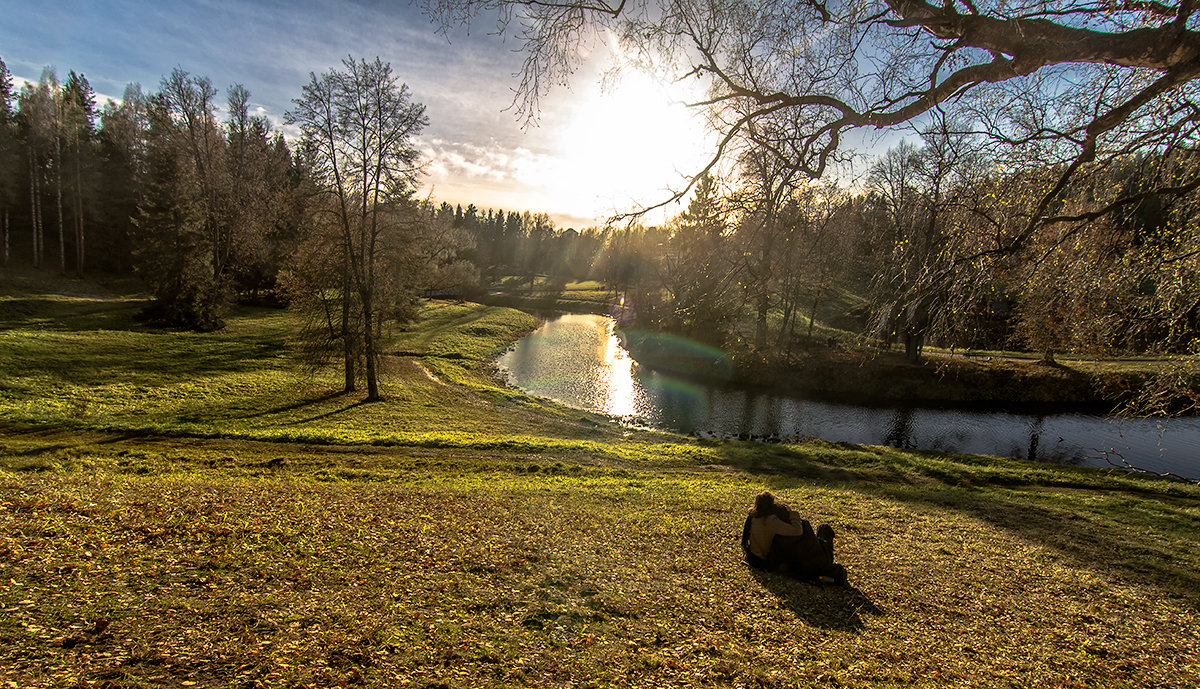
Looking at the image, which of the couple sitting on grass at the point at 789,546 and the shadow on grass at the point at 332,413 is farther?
the shadow on grass at the point at 332,413

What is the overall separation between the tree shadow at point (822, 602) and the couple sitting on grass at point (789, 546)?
0.13 meters

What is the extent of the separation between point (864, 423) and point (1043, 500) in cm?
1174

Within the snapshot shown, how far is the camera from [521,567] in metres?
6.44

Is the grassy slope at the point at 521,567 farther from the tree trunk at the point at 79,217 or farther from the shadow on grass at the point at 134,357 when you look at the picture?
the tree trunk at the point at 79,217

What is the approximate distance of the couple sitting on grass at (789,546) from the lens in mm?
6699

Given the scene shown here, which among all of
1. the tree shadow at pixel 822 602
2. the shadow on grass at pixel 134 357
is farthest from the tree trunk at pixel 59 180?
the tree shadow at pixel 822 602

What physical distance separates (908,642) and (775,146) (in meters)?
5.81

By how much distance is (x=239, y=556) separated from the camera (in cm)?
565

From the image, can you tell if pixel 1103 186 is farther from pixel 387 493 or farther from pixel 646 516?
pixel 387 493

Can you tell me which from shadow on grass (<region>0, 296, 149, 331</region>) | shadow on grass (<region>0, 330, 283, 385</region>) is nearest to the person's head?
shadow on grass (<region>0, 330, 283, 385</region>)

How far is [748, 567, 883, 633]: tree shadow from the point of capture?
18.9 ft

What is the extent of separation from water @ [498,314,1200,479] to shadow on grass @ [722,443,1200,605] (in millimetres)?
3157

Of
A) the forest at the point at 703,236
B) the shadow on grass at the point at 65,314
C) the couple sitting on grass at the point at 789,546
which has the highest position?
the forest at the point at 703,236

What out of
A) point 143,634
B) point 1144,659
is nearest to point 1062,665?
point 1144,659
